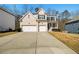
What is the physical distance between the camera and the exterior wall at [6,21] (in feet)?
94.2

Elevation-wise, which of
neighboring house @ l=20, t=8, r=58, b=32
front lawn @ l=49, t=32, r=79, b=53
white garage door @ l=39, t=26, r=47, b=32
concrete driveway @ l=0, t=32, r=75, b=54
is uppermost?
neighboring house @ l=20, t=8, r=58, b=32

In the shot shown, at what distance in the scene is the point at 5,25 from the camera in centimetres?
2941

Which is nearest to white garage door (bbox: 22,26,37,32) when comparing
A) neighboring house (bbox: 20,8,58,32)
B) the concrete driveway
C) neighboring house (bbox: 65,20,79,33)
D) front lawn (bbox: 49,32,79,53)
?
Result: neighboring house (bbox: 20,8,58,32)

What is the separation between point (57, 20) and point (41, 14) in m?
3.84

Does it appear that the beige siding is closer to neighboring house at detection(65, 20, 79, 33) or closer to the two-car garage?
the two-car garage

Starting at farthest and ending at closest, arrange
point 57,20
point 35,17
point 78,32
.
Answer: point 57,20
point 35,17
point 78,32

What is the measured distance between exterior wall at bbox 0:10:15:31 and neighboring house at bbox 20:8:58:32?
5.79 ft

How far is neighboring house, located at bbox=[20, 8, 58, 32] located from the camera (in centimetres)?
3294

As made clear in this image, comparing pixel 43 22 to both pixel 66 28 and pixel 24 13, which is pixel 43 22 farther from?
pixel 66 28

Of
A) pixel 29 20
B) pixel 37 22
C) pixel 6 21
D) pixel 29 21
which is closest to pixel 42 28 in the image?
pixel 37 22

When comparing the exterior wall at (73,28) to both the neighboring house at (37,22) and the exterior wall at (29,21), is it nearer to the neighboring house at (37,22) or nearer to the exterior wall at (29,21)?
the neighboring house at (37,22)

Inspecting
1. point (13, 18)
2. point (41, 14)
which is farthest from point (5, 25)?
point (41, 14)

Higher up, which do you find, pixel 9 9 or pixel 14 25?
pixel 9 9

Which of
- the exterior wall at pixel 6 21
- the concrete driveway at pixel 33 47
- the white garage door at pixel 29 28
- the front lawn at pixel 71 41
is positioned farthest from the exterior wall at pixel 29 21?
the concrete driveway at pixel 33 47
